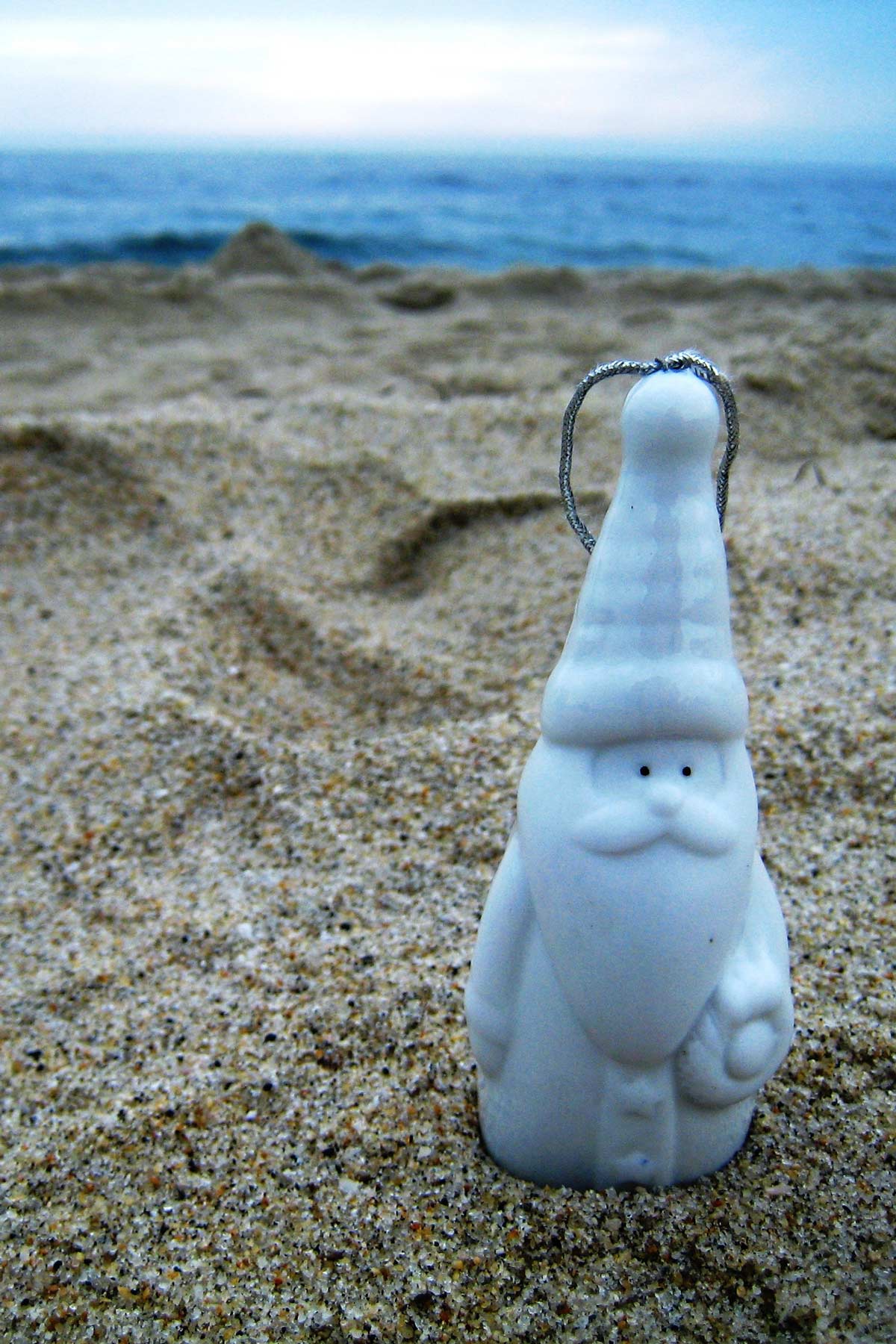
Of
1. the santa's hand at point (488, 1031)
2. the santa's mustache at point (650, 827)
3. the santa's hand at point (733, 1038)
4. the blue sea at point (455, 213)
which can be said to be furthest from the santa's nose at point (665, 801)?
the blue sea at point (455, 213)

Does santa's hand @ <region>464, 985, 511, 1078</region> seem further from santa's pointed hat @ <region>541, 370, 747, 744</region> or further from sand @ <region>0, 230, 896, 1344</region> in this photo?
santa's pointed hat @ <region>541, 370, 747, 744</region>

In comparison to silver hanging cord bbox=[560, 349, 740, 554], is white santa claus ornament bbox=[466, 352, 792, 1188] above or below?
below

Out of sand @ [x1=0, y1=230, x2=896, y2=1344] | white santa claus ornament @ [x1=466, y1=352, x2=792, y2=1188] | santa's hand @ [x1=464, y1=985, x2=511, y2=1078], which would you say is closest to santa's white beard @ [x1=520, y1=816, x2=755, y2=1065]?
white santa claus ornament @ [x1=466, y1=352, x2=792, y2=1188]

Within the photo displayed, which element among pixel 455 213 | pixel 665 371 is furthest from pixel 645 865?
pixel 455 213

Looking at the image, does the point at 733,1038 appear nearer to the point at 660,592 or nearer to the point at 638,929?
the point at 638,929

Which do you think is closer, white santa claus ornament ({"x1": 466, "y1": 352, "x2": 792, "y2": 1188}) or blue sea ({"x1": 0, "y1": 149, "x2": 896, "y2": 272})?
white santa claus ornament ({"x1": 466, "y1": 352, "x2": 792, "y2": 1188})

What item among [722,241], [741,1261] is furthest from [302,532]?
[722,241]

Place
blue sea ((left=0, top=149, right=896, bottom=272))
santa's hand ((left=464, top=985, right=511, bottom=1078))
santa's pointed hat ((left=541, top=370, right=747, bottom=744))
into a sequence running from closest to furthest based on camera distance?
santa's pointed hat ((left=541, top=370, right=747, bottom=744)) < santa's hand ((left=464, top=985, right=511, bottom=1078)) < blue sea ((left=0, top=149, right=896, bottom=272))
